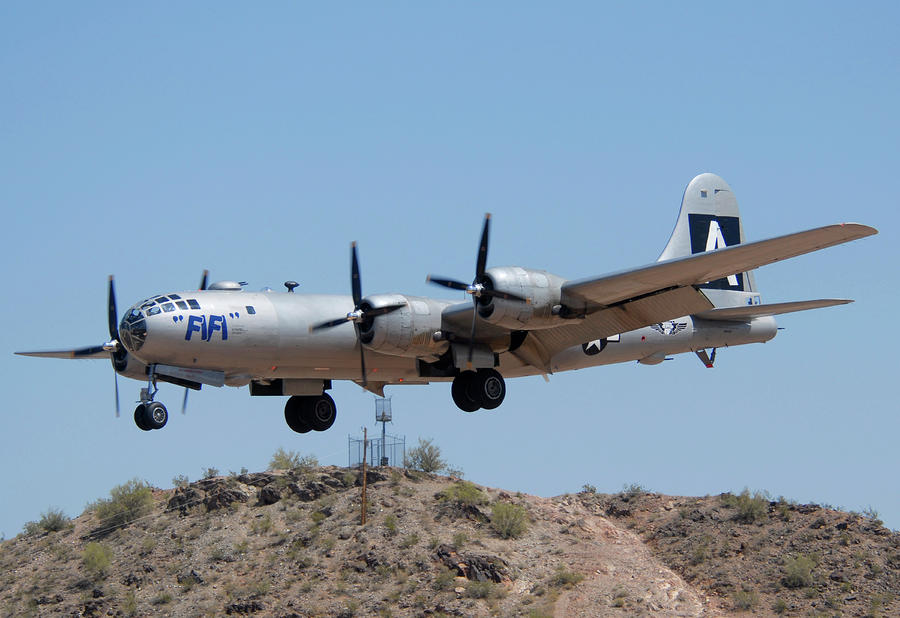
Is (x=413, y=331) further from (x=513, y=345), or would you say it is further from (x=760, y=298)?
(x=760, y=298)

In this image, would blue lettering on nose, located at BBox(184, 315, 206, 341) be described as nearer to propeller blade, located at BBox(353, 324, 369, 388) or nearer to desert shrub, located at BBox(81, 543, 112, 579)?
propeller blade, located at BBox(353, 324, 369, 388)

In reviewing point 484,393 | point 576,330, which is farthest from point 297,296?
point 576,330

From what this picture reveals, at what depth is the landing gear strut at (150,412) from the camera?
27.7 meters

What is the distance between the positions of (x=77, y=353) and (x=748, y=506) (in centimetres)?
2778

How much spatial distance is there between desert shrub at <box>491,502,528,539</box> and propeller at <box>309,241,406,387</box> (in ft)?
58.2

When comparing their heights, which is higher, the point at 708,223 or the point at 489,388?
the point at 708,223

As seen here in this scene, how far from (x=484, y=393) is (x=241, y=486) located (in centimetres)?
2398

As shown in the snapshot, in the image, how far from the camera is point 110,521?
51750 millimetres

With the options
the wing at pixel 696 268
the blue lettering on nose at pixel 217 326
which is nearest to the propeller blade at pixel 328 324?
the blue lettering on nose at pixel 217 326

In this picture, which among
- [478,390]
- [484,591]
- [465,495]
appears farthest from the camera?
[465,495]

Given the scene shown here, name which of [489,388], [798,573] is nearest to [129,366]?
[489,388]

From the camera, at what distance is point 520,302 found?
28.0 metres

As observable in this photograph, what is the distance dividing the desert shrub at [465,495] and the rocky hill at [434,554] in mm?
70

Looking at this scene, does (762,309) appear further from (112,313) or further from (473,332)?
(112,313)
